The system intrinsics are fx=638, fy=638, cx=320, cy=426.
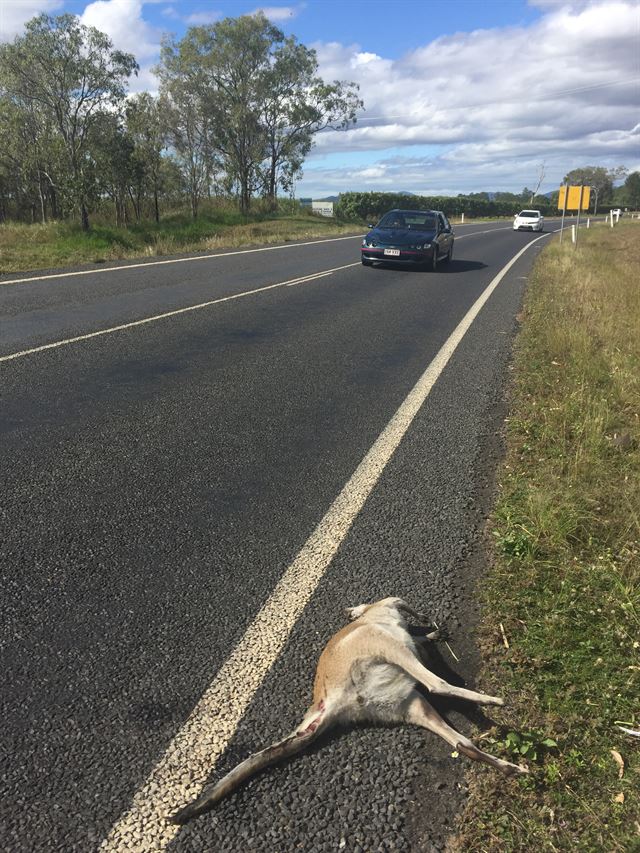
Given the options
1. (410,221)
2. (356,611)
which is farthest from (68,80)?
(356,611)

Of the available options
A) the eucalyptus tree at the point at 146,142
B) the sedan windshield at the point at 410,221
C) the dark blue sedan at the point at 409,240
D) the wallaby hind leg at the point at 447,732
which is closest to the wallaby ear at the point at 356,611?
the wallaby hind leg at the point at 447,732

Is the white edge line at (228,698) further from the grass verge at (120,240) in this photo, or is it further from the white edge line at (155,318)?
the grass verge at (120,240)

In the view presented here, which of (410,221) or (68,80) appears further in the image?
(68,80)

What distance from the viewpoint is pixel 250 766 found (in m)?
1.96

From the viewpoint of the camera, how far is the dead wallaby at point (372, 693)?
2.02 m

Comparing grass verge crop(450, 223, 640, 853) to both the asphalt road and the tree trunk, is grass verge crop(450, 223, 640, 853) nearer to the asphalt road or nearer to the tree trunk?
the asphalt road

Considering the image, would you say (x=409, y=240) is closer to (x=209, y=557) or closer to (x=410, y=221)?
(x=410, y=221)

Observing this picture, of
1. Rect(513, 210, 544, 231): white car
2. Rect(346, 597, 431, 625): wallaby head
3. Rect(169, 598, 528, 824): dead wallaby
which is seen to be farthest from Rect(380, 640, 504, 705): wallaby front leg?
Result: Rect(513, 210, 544, 231): white car

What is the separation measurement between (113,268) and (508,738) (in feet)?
48.9

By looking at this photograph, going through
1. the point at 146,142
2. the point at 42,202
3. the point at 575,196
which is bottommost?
the point at 575,196

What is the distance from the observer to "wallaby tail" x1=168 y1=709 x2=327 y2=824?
185cm

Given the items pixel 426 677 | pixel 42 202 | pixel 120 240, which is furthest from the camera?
pixel 42 202

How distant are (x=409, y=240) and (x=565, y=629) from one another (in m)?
14.6

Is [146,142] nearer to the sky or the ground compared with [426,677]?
nearer to the sky
